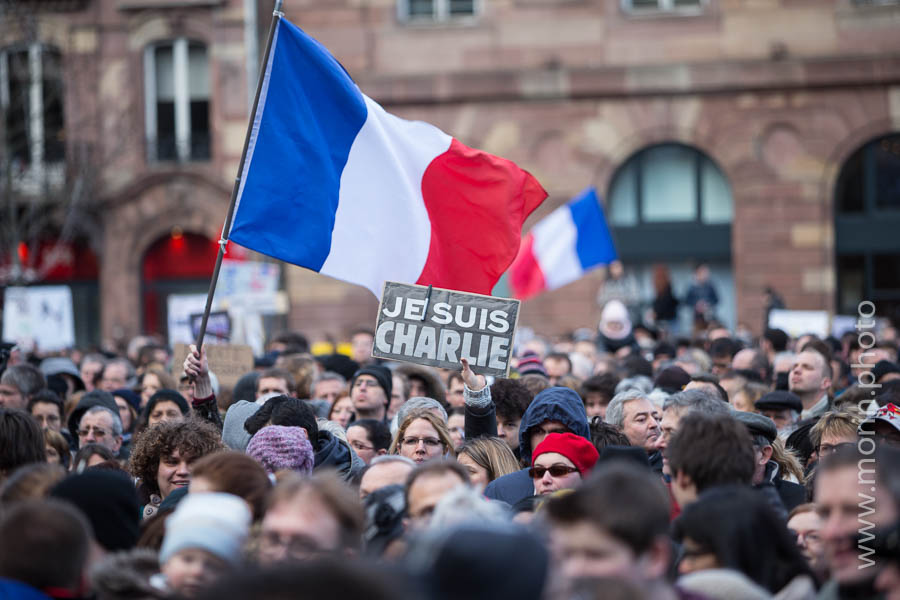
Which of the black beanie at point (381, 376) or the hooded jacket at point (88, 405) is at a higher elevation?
the black beanie at point (381, 376)

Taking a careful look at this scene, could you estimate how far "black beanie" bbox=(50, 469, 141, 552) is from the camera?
463 centimetres

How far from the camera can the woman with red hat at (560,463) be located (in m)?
5.97

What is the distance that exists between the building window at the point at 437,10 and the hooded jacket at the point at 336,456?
1737 centimetres

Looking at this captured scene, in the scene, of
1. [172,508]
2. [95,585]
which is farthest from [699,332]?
[95,585]

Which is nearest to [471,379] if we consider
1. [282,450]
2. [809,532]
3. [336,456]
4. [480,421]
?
[480,421]

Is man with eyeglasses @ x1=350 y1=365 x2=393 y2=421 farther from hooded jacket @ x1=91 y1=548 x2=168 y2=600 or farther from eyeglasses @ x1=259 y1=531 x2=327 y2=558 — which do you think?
eyeglasses @ x1=259 y1=531 x2=327 y2=558

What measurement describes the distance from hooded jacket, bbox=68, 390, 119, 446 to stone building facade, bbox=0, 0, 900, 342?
13.2 m

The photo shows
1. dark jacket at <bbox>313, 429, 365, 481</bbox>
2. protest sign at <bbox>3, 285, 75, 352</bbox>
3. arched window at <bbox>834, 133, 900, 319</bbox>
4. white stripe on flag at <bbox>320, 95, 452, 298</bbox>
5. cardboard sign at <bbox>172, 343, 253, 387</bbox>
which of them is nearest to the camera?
dark jacket at <bbox>313, 429, 365, 481</bbox>

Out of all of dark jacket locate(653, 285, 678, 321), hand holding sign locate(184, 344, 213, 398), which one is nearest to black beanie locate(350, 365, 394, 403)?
hand holding sign locate(184, 344, 213, 398)

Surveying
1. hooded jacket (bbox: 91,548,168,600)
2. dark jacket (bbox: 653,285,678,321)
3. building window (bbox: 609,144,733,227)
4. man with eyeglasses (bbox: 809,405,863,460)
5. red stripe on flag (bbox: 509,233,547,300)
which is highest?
building window (bbox: 609,144,733,227)

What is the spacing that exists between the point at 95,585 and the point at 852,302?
67.1 ft

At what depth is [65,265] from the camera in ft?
85.7

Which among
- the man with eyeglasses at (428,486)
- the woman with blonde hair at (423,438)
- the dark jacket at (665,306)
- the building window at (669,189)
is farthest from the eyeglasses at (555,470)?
the building window at (669,189)

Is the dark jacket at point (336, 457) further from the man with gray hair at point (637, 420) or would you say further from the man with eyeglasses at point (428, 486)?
the man with eyeglasses at point (428, 486)
